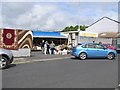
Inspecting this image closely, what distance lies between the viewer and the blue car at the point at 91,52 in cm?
2383

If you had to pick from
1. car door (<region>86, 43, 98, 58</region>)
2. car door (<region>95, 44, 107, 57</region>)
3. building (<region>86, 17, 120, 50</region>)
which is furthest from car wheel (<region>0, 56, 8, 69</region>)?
building (<region>86, 17, 120, 50</region>)

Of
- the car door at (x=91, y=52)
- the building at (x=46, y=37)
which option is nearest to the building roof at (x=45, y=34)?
the building at (x=46, y=37)

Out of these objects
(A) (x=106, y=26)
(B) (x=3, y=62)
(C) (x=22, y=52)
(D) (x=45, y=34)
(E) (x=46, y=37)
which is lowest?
(B) (x=3, y=62)

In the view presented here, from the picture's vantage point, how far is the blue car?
938 inches

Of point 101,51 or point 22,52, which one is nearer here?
point 101,51

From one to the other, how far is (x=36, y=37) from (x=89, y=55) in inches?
927

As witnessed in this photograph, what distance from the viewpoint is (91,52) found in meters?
24.0

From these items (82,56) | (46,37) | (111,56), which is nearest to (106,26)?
(46,37)

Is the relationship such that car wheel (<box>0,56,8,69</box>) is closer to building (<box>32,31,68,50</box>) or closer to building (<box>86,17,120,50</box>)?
building (<box>32,31,68,50</box>)

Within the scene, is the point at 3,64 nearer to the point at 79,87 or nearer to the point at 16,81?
the point at 16,81

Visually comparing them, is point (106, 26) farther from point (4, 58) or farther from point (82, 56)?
point (4, 58)

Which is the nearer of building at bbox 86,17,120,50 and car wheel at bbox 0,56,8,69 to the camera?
car wheel at bbox 0,56,8,69

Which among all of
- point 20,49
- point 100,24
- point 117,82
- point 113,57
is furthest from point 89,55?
point 100,24

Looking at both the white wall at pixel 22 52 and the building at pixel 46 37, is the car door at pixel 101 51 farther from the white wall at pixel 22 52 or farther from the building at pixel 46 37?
the building at pixel 46 37
